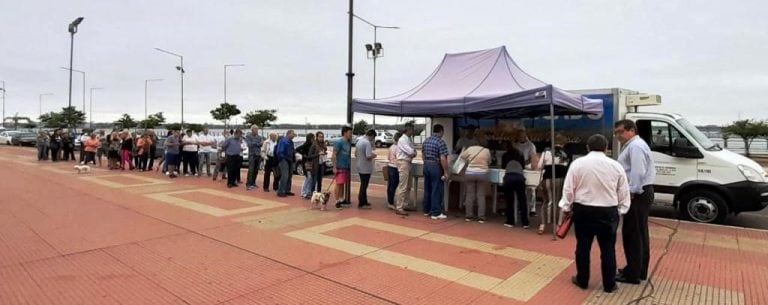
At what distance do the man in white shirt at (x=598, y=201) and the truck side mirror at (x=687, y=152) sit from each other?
188 inches

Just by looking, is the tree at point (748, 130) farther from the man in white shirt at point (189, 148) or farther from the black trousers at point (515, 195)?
the man in white shirt at point (189, 148)

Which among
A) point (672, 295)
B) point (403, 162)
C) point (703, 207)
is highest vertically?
point (403, 162)

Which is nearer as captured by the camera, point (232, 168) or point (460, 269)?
Answer: point (460, 269)

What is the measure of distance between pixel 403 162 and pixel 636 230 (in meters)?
4.42

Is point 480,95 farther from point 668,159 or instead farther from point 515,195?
point 668,159

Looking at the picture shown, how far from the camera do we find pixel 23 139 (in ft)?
126

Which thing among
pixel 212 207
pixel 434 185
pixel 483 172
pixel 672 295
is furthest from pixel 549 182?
pixel 212 207

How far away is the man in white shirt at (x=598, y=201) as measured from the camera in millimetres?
4312

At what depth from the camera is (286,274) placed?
16.1 ft

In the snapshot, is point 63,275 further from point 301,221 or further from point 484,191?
point 484,191

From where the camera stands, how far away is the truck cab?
25.2 feet

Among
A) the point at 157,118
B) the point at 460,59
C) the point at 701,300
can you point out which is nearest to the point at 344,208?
the point at 460,59

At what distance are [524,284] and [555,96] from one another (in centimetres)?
315

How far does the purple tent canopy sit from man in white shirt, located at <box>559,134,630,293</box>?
A: 2437mm
